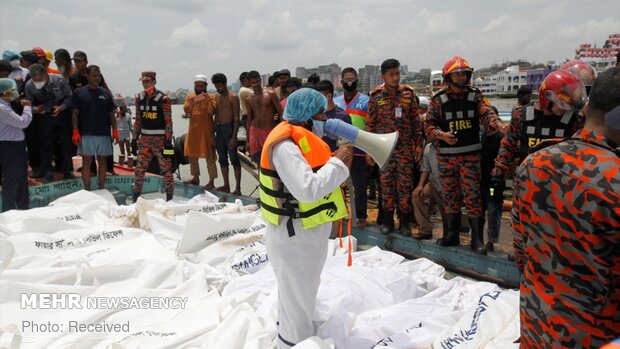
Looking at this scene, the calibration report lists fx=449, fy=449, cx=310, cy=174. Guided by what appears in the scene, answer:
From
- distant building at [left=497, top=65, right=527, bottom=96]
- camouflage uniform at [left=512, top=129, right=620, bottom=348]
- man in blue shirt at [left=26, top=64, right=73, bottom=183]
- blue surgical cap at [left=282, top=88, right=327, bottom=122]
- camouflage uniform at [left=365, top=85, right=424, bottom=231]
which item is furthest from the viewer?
distant building at [left=497, top=65, right=527, bottom=96]

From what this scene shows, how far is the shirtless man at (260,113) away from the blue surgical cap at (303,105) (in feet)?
11.8

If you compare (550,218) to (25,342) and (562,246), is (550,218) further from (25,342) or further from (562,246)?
(25,342)

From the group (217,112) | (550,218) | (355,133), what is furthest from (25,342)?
(217,112)

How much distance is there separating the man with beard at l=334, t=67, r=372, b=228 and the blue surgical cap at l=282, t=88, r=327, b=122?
2.56 metres

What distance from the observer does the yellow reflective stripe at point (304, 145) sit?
8.43 ft

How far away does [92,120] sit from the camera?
267 inches

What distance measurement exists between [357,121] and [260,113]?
1.53 m

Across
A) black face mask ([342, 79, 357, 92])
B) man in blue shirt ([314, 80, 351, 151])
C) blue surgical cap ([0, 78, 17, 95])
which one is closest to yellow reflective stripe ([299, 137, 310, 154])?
man in blue shirt ([314, 80, 351, 151])

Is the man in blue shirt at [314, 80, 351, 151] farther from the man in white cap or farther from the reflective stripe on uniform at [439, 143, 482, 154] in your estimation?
the man in white cap

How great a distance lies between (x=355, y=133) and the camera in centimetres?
269

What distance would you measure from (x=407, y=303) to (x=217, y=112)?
476 centimetres

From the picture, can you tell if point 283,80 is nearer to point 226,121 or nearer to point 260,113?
point 260,113

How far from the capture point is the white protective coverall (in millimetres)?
2480

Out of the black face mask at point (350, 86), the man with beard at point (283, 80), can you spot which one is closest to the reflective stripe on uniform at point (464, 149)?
the black face mask at point (350, 86)
